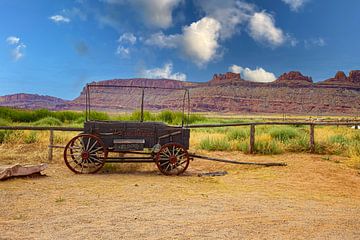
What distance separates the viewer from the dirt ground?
407 centimetres

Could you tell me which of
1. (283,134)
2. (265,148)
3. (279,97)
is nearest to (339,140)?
(283,134)

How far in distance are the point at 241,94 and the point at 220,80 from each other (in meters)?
26.9

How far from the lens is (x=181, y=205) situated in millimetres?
5211

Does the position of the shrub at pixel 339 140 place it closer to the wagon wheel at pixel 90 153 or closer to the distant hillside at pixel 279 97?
the wagon wheel at pixel 90 153

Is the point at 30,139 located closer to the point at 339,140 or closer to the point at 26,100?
the point at 339,140

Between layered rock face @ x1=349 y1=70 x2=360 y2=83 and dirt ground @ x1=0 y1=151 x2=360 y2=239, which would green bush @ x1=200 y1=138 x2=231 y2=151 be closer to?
dirt ground @ x1=0 y1=151 x2=360 y2=239

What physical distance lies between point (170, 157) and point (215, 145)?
4.06 metres

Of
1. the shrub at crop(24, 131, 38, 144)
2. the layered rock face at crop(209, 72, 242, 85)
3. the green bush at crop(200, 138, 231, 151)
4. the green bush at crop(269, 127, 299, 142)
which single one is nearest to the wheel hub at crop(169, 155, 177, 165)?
the green bush at crop(200, 138, 231, 151)

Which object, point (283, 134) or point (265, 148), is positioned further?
point (283, 134)

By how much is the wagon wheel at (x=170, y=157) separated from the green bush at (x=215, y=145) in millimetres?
3673

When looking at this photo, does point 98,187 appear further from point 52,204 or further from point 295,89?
point 295,89

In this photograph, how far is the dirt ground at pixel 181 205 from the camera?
13.4 ft

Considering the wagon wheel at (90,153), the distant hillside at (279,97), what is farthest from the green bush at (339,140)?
the distant hillside at (279,97)

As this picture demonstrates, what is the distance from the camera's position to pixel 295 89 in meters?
118
